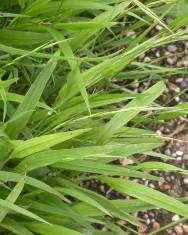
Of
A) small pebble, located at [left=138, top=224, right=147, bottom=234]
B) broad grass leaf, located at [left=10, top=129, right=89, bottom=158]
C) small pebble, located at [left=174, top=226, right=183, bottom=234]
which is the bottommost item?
small pebble, located at [left=174, top=226, right=183, bottom=234]

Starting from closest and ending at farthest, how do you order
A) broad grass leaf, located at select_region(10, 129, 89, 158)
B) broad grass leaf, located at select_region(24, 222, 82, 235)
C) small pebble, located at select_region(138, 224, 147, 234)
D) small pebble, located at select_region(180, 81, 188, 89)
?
broad grass leaf, located at select_region(10, 129, 89, 158)
broad grass leaf, located at select_region(24, 222, 82, 235)
small pebble, located at select_region(138, 224, 147, 234)
small pebble, located at select_region(180, 81, 188, 89)

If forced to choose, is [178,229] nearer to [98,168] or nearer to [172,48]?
[98,168]

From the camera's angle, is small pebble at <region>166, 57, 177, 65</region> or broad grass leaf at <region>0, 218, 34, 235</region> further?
small pebble at <region>166, 57, 177, 65</region>

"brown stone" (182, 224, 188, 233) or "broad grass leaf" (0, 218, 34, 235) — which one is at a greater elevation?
"broad grass leaf" (0, 218, 34, 235)

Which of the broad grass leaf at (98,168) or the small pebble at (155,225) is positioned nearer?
the broad grass leaf at (98,168)

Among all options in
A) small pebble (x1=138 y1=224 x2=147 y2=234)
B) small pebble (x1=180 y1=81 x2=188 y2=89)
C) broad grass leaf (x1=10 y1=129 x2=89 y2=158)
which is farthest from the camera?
small pebble (x1=180 y1=81 x2=188 y2=89)

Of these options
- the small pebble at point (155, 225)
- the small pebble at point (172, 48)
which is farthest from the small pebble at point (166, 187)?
the small pebble at point (172, 48)

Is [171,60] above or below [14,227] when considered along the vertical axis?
above

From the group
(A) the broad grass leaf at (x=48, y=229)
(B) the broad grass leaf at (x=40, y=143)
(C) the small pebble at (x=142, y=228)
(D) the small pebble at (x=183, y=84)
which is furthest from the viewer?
(D) the small pebble at (x=183, y=84)

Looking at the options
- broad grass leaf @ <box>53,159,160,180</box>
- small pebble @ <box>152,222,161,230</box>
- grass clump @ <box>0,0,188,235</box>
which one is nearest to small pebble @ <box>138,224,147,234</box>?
small pebble @ <box>152,222,161,230</box>

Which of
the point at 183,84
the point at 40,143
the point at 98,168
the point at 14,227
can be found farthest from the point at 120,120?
the point at 183,84

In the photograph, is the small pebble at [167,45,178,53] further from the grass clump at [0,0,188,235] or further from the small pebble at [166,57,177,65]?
the grass clump at [0,0,188,235]

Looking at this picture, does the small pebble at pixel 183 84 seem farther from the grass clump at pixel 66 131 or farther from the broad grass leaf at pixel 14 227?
the broad grass leaf at pixel 14 227
